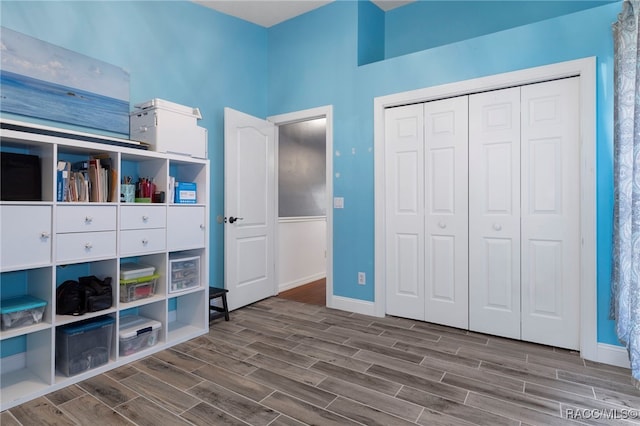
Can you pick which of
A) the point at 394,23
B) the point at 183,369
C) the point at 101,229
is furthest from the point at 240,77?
the point at 183,369

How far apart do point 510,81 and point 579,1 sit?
0.90 meters

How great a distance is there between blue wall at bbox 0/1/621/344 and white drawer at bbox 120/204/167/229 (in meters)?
0.89

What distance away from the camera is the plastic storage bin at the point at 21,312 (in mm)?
1823

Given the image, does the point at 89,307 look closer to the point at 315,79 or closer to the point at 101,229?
the point at 101,229

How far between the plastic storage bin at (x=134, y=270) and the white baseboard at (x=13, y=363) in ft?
2.33

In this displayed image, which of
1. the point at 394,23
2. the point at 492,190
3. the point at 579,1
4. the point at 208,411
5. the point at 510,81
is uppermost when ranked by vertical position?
the point at 394,23

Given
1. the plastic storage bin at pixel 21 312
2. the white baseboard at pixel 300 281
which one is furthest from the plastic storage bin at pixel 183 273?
the white baseboard at pixel 300 281

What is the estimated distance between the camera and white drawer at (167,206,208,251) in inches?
101

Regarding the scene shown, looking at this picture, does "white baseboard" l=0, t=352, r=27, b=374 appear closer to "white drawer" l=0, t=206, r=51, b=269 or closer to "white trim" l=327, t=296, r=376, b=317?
"white drawer" l=0, t=206, r=51, b=269

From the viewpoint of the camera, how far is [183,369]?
→ 219 centimetres

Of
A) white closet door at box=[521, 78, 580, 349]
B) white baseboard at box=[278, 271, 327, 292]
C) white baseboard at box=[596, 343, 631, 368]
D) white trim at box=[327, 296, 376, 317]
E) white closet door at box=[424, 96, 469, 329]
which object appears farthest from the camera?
Answer: white baseboard at box=[278, 271, 327, 292]

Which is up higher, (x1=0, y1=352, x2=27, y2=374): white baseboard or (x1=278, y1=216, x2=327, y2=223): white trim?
(x1=278, y1=216, x2=327, y2=223): white trim

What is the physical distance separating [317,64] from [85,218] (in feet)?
8.42

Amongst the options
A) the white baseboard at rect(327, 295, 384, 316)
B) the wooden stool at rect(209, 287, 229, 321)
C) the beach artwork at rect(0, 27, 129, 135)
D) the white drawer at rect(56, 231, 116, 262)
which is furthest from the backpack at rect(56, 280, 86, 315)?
the white baseboard at rect(327, 295, 384, 316)
